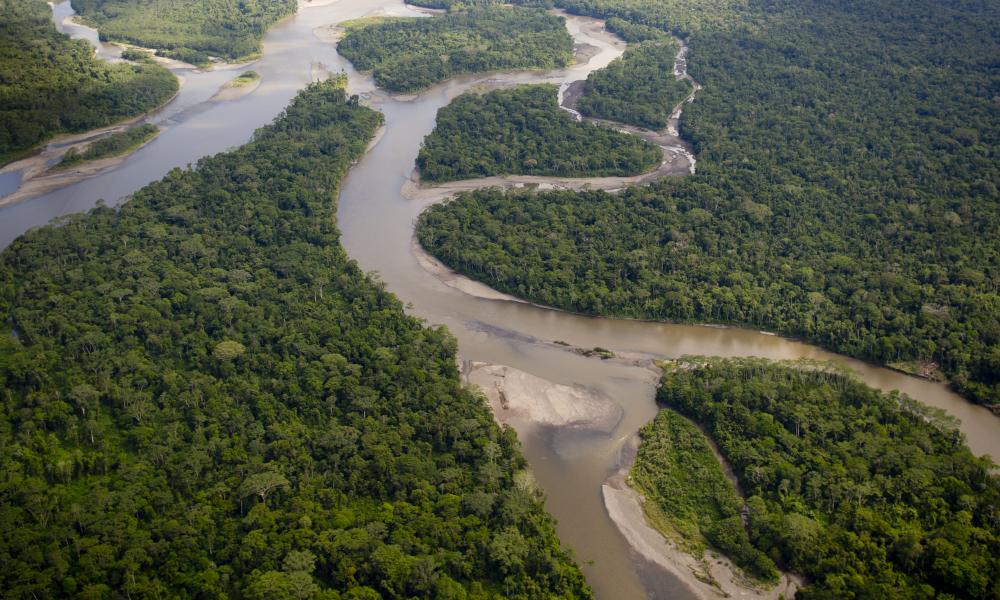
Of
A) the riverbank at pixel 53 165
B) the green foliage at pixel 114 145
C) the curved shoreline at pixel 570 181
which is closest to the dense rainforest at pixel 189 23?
the green foliage at pixel 114 145

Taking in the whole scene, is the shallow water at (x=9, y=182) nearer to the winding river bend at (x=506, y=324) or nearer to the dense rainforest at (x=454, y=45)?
the winding river bend at (x=506, y=324)

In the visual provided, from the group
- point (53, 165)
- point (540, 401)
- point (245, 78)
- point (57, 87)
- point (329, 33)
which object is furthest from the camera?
point (329, 33)

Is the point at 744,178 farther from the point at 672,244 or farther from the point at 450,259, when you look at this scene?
the point at 450,259

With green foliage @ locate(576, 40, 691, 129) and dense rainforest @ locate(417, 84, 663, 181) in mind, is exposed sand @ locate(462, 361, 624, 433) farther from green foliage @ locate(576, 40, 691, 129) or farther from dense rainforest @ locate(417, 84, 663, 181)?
green foliage @ locate(576, 40, 691, 129)

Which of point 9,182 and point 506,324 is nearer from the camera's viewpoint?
point 506,324

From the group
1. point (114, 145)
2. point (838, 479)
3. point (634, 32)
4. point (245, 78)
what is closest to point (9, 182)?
point (114, 145)

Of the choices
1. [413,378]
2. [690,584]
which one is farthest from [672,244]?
[690,584]

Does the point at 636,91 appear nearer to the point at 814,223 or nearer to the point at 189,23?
the point at 814,223
